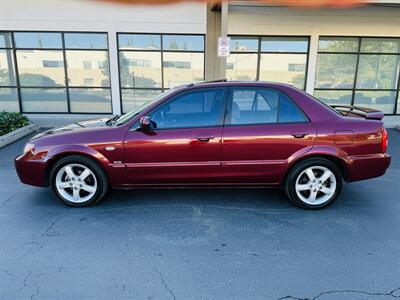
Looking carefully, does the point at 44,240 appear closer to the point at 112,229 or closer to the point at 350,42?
the point at 112,229

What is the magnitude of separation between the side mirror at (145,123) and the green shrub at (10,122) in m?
6.36

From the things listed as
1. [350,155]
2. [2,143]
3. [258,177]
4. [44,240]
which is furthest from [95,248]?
[2,143]

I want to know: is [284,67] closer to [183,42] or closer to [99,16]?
[183,42]

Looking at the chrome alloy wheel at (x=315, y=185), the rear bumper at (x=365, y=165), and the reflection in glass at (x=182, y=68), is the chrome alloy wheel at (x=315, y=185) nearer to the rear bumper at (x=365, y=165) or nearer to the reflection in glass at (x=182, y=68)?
the rear bumper at (x=365, y=165)

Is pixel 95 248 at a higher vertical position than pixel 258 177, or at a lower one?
lower

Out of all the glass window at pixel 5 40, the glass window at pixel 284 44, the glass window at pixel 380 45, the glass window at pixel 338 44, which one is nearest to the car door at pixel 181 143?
the glass window at pixel 284 44

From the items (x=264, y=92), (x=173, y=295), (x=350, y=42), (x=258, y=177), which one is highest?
(x=350, y=42)

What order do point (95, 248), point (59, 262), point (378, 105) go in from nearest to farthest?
point (59, 262)
point (95, 248)
point (378, 105)

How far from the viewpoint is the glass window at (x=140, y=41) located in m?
9.91

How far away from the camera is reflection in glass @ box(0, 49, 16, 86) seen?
1011cm

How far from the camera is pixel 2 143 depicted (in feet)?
24.5

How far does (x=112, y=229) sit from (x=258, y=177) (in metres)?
1.92

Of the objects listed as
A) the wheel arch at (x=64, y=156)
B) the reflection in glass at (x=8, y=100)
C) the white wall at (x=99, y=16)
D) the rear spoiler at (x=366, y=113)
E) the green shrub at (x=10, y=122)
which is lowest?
the green shrub at (x=10, y=122)

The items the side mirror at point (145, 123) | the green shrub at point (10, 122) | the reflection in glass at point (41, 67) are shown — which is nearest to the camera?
the side mirror at point (145, 123)
